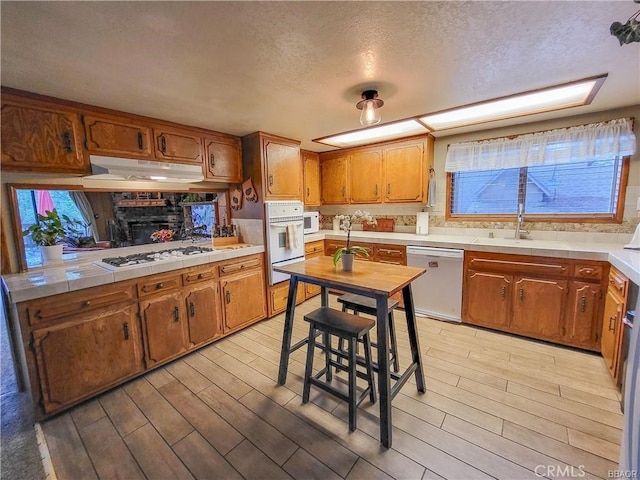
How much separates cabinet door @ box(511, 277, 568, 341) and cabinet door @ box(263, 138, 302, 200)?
105 inches

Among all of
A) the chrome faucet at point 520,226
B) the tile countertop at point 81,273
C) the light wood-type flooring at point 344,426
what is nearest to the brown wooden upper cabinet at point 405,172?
the chrome faucet at point 520,226

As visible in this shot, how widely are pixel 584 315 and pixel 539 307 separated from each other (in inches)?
12.4

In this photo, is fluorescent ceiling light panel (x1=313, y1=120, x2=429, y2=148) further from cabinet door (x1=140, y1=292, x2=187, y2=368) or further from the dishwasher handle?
cabinet door (x1=140, y1=292, x2=187, y2=368)

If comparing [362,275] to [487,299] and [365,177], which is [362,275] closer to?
[487,299]

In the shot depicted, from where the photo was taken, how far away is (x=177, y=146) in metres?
2.70

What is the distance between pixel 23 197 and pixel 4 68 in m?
1.05

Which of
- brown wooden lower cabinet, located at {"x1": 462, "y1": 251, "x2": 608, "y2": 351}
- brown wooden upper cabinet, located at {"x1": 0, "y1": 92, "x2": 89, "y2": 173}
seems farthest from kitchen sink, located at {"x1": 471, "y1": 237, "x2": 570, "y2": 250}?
brown wooden upper cabinet, located at {"x1": 0, "y1": 92, "x2": 89, "y2": 173}

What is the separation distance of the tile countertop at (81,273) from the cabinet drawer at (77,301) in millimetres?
49

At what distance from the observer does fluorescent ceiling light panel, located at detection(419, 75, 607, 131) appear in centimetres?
205

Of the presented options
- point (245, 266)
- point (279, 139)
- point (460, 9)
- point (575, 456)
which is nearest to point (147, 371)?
point (245, 266)

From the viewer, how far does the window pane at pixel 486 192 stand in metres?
3.23

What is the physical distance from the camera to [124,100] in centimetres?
208

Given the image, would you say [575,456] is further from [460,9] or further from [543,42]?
[460,9]
